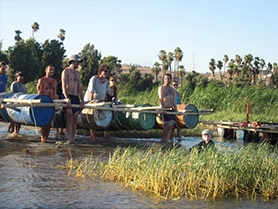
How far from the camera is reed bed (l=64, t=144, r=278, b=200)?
662 cm

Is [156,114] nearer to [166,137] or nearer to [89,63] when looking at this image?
[166,137]

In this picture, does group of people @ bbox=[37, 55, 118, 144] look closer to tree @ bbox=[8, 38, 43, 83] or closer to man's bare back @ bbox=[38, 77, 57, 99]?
man's bare back @ bbox=[38, 77, 57, 99]

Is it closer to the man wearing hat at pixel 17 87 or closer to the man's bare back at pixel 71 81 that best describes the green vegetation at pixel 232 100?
the man wearing hat at pixel 17 87

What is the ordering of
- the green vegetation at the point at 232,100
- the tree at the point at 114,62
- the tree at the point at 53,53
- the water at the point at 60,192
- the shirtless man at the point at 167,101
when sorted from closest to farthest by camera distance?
the water at the point at 60,192
the shirtless man at the point at 167,101
the green vegetation at the point at 232,100
the tree at the point at 53,53
the tree at the point at 114,62

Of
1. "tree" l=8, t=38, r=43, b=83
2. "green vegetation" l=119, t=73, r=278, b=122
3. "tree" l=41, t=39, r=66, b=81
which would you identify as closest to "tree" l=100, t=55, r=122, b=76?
"tree" l=41, t=39, r=66, b=81

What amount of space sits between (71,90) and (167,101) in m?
2.75

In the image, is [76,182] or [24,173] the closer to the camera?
[76,182]

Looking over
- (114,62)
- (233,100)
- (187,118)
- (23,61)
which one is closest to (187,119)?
(187,118)

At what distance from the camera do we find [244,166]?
23.1 ft

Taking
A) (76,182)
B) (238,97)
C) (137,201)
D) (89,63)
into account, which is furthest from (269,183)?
(89,63)

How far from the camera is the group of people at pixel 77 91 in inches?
433

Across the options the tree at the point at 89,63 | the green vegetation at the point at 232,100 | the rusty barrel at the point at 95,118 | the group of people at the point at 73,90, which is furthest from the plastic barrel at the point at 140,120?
the tree at the point at 89,63

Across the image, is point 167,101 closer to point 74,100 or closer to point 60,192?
point 74,100

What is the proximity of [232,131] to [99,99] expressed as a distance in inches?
247
